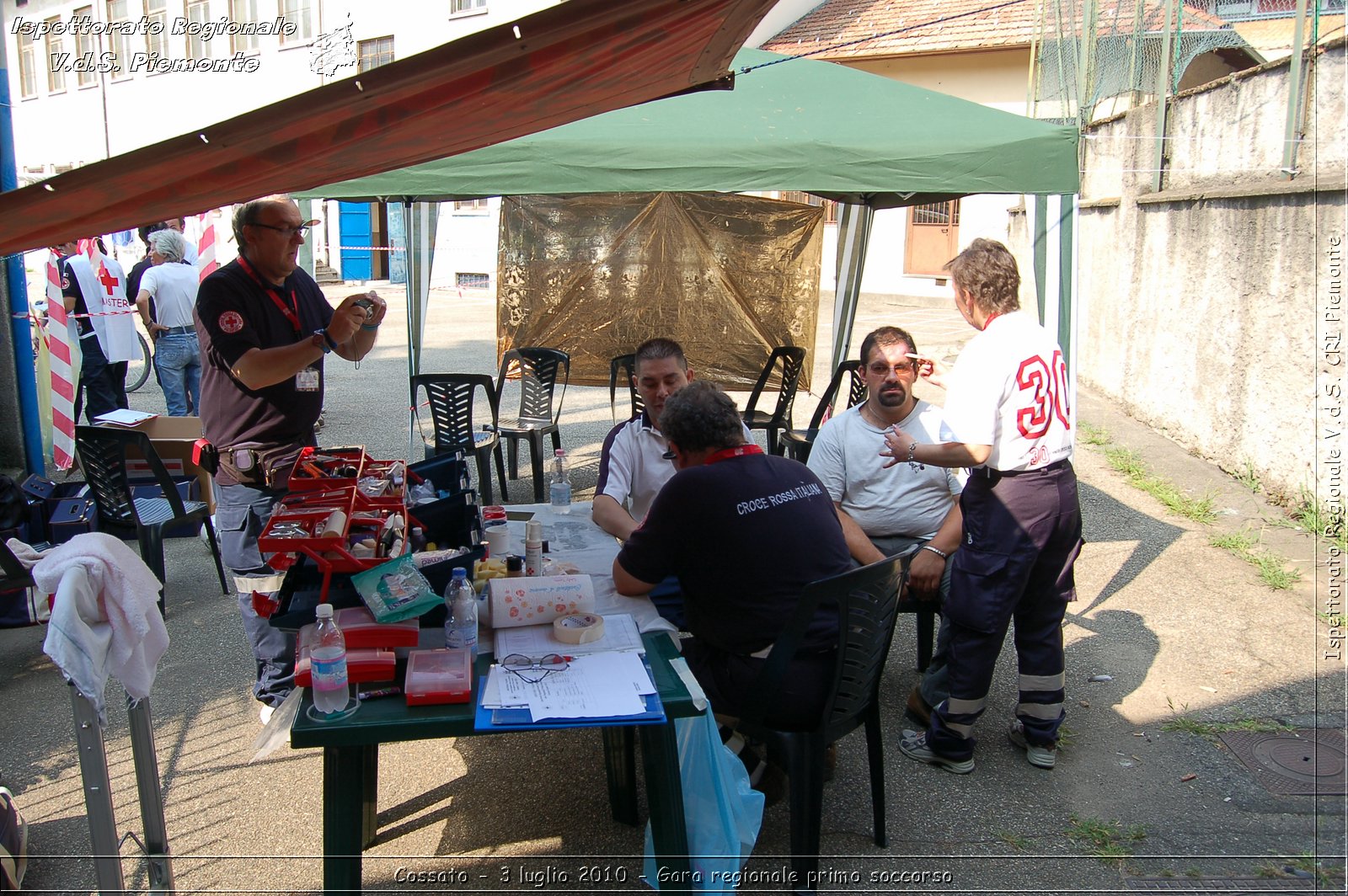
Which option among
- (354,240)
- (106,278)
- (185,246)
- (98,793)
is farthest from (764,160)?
(354,240)

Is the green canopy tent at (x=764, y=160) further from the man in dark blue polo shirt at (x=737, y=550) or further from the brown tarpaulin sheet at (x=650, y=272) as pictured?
the man in dark blue polo shirt at (x=737, y=550)

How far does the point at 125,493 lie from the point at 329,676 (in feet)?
10.8

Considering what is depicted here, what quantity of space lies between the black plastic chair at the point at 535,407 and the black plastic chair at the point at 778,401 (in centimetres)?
141

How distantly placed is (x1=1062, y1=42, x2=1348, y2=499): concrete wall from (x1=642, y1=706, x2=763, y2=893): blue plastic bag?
484cm

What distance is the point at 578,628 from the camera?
243 cm

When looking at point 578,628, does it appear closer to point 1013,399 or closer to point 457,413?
point 1013,399

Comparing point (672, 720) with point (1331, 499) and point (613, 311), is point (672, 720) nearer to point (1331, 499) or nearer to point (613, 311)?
point (1331, 499)

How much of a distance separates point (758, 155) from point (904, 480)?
7.43 ft

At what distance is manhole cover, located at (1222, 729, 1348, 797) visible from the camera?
324 cm

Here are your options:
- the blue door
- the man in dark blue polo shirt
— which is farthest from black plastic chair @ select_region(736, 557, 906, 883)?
the blue door

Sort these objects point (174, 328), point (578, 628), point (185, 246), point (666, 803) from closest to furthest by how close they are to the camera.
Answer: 1. point (666, 803)
2. point (578, 628)
3. point (174, 328)
4. point (185, 246)

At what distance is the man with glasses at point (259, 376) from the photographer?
3125mm

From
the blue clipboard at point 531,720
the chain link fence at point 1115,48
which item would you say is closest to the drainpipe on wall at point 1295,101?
the chain link fence at point 1115,48

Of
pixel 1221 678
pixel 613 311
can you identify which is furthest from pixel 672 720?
pixel 613 311
